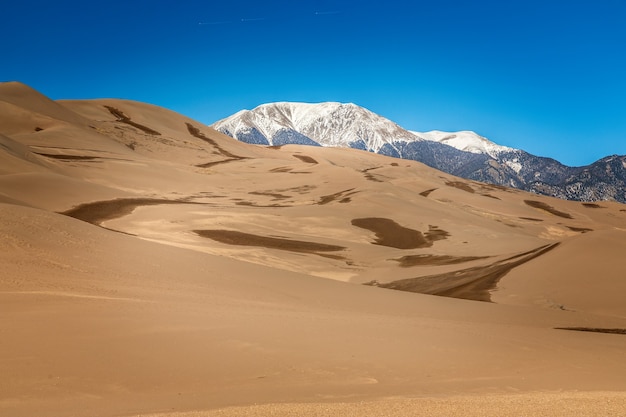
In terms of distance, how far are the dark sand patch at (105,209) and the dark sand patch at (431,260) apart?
16.3 meters

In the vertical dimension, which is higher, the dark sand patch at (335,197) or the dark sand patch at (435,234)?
the dark sand patch at (335,197)

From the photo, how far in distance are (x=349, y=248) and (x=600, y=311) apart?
16058 mm

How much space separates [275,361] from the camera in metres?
7.81

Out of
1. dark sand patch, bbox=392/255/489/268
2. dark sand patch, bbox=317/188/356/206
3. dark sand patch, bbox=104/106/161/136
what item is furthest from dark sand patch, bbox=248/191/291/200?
dark sand patch, bbox=104/106/161/136

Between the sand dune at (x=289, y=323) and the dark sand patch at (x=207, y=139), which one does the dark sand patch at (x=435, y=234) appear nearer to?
the sand dune at (x=289, y=323)

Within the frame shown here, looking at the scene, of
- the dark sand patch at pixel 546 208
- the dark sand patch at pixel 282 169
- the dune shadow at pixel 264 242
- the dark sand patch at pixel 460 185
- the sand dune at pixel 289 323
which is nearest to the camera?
the sand dune at pixel 289 323

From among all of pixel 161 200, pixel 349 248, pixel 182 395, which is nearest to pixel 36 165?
pixel 161 200

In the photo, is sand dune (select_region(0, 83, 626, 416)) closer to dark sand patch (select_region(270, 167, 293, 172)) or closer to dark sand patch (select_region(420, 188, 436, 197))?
dark sand patch (select_region(420, 188, 436, 197))

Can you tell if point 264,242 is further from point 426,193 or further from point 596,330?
point 426,193

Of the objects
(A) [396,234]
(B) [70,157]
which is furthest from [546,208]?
(B) [70,157]

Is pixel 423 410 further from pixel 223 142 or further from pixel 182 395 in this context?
pixel 223 142

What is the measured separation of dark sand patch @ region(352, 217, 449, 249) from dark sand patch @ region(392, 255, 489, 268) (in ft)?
15.0

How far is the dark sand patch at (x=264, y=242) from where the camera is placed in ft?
91.1

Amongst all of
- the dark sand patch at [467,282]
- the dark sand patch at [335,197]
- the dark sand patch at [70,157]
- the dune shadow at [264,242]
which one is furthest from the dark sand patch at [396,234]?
the dark sand patch at [70,157]
